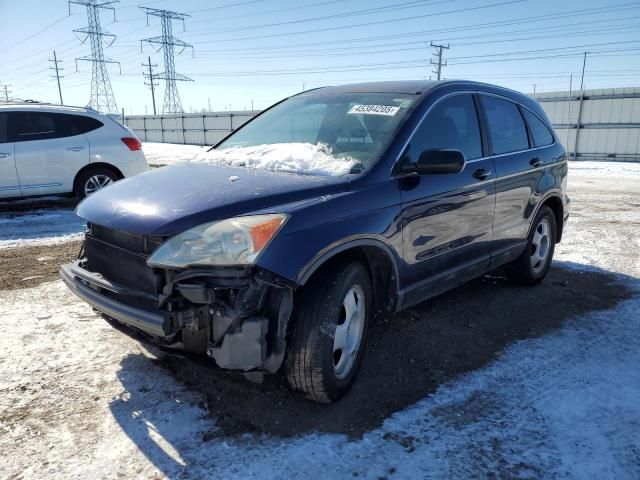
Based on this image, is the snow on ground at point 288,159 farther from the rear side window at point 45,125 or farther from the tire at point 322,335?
the rear side window at point 45,125

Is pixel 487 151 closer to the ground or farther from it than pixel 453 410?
farther from it

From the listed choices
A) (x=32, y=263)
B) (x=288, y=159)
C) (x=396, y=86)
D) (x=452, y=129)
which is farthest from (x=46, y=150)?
(x=452, y=129)

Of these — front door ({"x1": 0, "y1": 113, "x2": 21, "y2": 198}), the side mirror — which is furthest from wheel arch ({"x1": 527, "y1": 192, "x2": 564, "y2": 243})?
front door ({"x1": 0, "y1": 113, "x2": 21, "y2": 198})

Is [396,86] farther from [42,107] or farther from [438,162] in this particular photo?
[42,107]

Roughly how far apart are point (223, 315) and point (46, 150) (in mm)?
7240

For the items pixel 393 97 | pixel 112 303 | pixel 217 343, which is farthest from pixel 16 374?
pixel 393 97

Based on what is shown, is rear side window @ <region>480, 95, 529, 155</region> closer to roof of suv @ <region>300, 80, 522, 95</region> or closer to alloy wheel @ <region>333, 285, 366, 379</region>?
roof of suv @ <region>300, 80, 522, 95</region>

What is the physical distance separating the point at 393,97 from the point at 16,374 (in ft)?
10.1

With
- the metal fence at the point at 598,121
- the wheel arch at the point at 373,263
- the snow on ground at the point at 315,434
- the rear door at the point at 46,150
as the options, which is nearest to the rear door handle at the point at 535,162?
the snow on ground at the point at 315,434

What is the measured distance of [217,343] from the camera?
7.98ft

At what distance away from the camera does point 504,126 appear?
443 centimetres

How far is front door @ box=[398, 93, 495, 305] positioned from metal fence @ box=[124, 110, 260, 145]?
2788cm

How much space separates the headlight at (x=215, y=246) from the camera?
2395mm

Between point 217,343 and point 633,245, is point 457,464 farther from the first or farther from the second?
point 633,245
